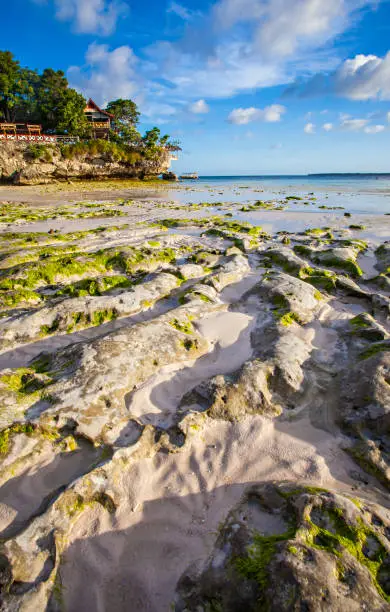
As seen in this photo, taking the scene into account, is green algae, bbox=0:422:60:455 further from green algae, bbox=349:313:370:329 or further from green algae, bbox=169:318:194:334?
green algae, bbox=349:313:370:329

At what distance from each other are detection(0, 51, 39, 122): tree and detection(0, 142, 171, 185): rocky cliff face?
16969mm

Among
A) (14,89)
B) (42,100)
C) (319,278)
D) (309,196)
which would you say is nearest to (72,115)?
(42,100)

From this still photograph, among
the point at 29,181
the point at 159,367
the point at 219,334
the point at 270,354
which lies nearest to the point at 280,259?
the point at 219,334

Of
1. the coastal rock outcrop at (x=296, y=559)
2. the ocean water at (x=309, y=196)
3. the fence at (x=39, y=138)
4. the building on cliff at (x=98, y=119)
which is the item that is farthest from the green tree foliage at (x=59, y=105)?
the coastal rock outcrop at (x=296, y=559)

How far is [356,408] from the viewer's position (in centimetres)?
351

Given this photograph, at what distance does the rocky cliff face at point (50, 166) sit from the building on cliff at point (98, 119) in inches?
443

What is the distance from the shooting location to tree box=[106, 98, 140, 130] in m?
61.4

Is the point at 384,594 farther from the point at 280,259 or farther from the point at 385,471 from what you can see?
the point at 280,259

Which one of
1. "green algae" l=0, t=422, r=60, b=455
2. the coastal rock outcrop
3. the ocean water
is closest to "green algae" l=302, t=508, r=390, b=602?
the coastal rock outcrop

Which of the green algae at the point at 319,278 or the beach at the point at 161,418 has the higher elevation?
the green algae at the point at 319,278

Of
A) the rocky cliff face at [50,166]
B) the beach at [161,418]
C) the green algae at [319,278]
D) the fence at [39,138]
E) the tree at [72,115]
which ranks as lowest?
the beach at [161,418]

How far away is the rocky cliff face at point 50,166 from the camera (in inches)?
1510

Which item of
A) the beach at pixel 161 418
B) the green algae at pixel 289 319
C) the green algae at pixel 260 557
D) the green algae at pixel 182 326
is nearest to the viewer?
the green algae at pixel 260 557

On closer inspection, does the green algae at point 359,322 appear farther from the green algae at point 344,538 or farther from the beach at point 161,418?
the green algae at point 344,538
